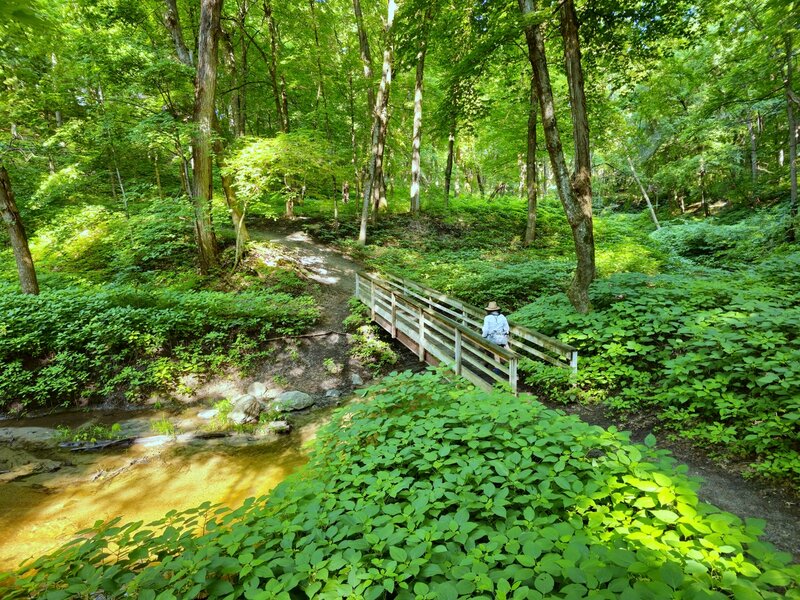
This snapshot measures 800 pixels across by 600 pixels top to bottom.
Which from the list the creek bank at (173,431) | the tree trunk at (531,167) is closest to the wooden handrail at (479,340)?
the creek bank at (173,431)

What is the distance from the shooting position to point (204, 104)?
1127 cm

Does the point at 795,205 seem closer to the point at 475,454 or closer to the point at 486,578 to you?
the point at 475,454

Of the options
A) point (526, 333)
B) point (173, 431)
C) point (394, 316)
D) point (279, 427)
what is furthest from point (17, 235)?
point (526, 333)

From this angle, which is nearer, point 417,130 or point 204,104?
point 204,104

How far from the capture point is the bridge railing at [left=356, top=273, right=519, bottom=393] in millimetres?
6047

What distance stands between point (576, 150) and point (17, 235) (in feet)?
47.0

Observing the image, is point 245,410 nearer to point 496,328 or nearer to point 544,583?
point 496,328

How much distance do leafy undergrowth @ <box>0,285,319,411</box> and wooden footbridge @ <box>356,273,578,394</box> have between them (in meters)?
2.77

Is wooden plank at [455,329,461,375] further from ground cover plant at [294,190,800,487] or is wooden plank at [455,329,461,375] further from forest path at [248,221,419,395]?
forest path at [248,221,419,395]

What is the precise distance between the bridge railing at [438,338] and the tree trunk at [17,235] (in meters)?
9.35

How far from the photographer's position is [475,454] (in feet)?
9.74

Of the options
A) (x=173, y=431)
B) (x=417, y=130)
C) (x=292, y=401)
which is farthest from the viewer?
(x=417, y=130)

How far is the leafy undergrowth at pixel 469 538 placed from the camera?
1.71m

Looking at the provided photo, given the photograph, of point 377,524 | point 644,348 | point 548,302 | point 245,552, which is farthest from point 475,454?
point 548,302
